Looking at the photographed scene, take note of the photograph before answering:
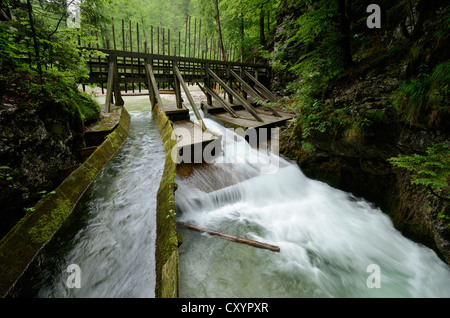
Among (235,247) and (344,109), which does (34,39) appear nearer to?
(235,247)

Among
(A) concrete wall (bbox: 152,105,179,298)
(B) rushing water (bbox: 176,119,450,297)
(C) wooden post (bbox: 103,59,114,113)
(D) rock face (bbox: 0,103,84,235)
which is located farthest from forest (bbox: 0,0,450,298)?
(A) concrete wall (bbox: 152,105,179,298)

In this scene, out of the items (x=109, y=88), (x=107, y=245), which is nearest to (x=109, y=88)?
(x=109, y=88)

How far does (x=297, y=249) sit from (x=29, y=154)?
4.77 m

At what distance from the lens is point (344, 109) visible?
4.37 m

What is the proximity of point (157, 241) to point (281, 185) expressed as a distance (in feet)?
11.9

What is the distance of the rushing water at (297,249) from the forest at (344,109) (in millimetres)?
473

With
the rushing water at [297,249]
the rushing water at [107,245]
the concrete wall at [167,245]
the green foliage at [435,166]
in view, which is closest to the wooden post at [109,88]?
the rushing water at [107,245]

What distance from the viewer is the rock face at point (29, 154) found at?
2.31 meters

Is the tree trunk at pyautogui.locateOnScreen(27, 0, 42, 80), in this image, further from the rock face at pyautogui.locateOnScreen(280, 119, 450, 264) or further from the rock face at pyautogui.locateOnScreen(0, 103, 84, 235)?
the rock face at pyautogui.locateOnScreen(280, 119, 450, 264)

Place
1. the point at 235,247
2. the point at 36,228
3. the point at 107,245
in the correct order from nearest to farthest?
the point at 36,228
the point at 107,245
the point at 235,247

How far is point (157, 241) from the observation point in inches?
102
